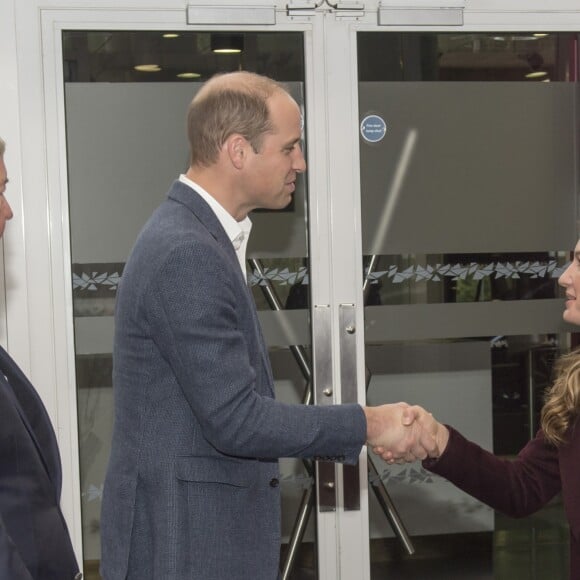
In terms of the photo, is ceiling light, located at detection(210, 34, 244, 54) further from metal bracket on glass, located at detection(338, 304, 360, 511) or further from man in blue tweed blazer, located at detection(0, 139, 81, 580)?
man in blue tweed blazer, located at detection(0, 139, 81, 580)

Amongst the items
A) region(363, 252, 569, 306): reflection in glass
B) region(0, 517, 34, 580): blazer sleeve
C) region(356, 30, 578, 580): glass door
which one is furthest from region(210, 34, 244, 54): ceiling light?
region(0, 517, 34, 580): blazer sleeve

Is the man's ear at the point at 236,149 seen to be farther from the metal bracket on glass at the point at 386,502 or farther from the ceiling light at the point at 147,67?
the metal bracket on glass at the point at 386,502

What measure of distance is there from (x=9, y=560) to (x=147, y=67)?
2.19 metres

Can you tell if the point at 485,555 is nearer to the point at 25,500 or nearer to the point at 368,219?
the point at 368,219

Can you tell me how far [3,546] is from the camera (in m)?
1.76

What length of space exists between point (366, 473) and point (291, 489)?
0.29 meters

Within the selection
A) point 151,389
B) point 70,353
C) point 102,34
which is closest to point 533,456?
point 151,389

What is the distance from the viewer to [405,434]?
2754mm

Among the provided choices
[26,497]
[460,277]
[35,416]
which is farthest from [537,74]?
[26,497]

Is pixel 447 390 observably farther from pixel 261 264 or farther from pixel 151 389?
pixel 151 389

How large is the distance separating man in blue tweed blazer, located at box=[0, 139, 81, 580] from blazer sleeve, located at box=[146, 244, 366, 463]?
33 cm

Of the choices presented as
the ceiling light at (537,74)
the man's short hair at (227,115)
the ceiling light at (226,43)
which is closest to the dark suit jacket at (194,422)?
the man's short hair at (227,115)

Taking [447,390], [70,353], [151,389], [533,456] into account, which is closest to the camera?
[151,389]

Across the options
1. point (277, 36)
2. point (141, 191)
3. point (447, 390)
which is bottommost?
point (447, 390)
